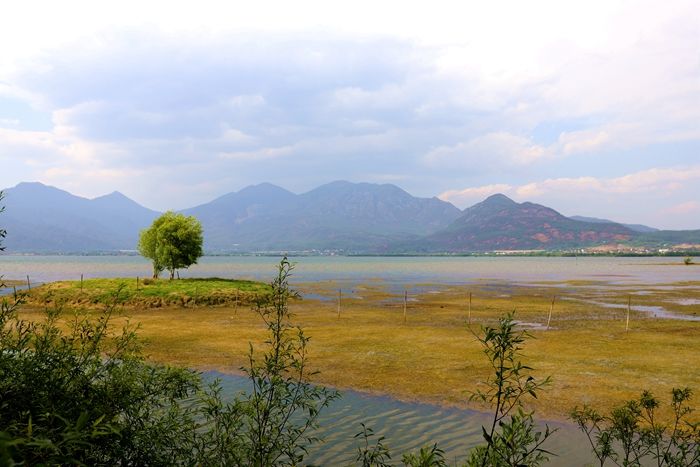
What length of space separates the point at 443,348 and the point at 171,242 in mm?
55763

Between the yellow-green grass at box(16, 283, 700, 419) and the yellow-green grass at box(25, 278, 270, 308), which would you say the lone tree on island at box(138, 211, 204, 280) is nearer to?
the yellow-green grass at box(25, 278, 270, 308)

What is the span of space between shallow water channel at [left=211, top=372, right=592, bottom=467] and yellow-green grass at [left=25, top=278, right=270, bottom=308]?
3677 cm

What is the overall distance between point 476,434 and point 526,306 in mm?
47704

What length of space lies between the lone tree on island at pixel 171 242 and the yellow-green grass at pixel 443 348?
19.1 m

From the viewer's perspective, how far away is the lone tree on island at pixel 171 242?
7244cm

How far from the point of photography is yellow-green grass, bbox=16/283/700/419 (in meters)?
23.6

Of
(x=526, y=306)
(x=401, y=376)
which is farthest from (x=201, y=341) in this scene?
(x=526, y=306)

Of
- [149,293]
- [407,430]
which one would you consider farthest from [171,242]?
[407,430]

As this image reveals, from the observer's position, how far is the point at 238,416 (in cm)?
785

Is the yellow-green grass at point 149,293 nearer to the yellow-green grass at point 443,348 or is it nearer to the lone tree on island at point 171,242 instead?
the yellow-green grass at point 443,348

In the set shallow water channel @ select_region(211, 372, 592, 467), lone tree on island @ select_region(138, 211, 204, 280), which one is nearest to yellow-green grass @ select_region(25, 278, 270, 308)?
lone tree on island @ select_region(138, 211, 204, 280)

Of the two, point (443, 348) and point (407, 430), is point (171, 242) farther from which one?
point (407, 430)

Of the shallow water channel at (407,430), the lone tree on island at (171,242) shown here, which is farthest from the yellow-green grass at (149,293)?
the shallow water channel at (407,430)

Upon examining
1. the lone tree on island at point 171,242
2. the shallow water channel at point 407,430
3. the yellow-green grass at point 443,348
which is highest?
the lone tree on island at point 171,242
